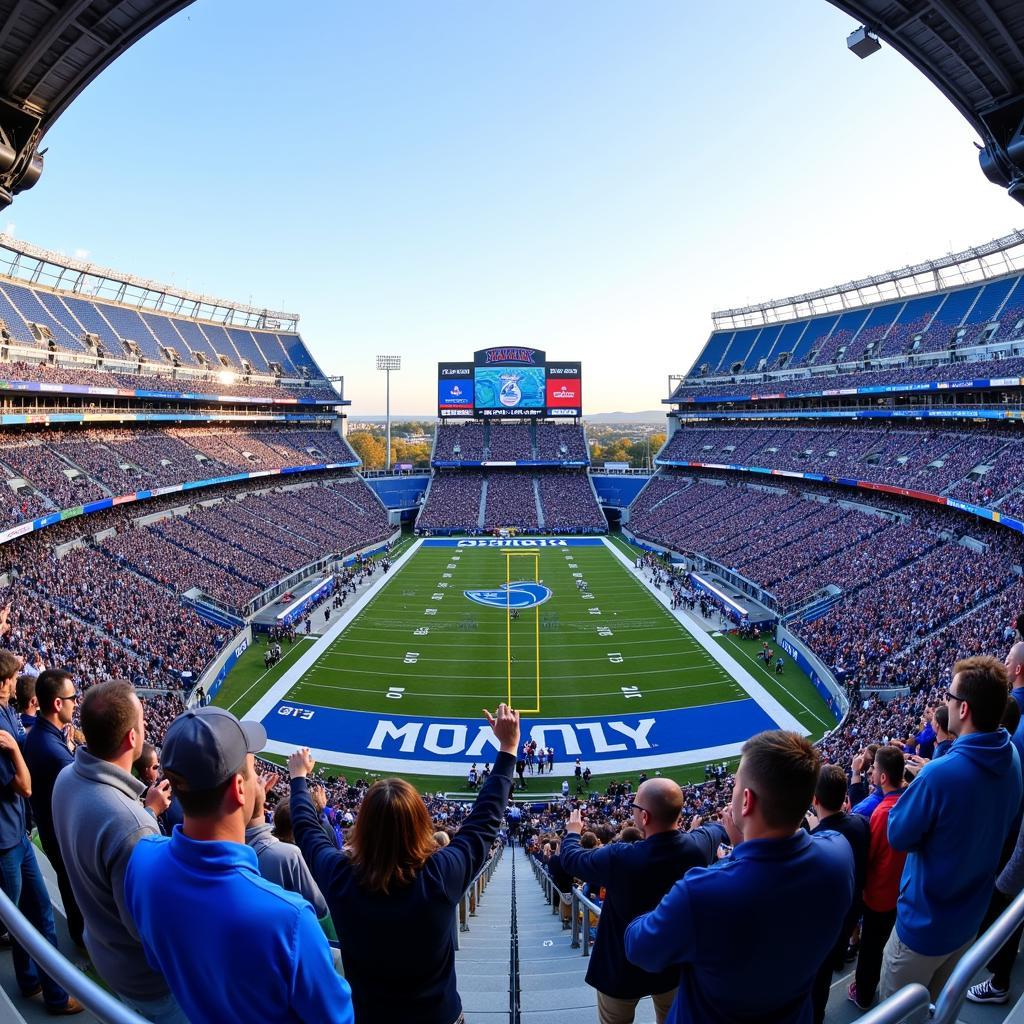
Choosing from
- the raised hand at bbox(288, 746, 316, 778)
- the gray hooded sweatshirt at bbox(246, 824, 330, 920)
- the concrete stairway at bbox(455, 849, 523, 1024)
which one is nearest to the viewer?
the gray hooded sweatshirt at bbox(246, 824, 330, 920)

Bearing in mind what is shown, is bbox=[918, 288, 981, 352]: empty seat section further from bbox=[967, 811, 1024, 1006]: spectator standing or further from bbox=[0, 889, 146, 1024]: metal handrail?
bbox=[0, 889, 146, 1024]: metal handrail

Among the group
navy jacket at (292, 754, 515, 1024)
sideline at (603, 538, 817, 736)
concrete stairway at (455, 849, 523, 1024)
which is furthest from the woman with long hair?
sideline at (603, 538, 817, 736)

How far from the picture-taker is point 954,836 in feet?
9.75

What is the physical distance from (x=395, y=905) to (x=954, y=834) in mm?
2385

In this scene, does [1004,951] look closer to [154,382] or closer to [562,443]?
[154,382]

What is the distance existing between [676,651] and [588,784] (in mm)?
10636

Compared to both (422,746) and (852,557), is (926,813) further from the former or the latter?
(852,557)

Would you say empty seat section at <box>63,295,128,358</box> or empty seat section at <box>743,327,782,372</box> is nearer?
empty seat section at <box>63,295,128,358</box>

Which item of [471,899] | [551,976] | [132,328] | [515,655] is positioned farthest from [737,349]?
[551,976]

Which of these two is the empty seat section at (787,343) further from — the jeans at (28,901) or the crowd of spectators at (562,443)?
the jeans at (28,901)

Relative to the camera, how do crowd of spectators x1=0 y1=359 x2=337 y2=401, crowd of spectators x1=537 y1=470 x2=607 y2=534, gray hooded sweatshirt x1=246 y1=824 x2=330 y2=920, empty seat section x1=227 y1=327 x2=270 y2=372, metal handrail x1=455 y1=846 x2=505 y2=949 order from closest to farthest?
gray hooded sweatshirt x1=246 y1=824 x2=330 y2=920
metal handrail x1=455 y1=846 x2=505 y2=949
crowd of spectators x1=0 y1=359 x2=337 y2=401
crowd of spectators x1=537 y1=470 x2=607 y2=534
empty seat section x1=227 y1=327 x2=270 y2=372

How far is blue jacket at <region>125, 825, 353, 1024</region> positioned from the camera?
1.78 m

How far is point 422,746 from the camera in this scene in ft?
65.4

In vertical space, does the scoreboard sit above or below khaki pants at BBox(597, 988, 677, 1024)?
above
